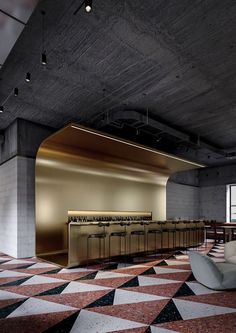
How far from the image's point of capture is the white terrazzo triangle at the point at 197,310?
9.86 ft

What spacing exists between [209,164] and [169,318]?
35.8 ft

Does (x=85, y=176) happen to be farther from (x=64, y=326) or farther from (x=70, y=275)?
(x=64, y=326)

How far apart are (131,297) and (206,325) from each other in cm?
118

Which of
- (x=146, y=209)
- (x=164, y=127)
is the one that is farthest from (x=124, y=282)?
(x=146, y=209)

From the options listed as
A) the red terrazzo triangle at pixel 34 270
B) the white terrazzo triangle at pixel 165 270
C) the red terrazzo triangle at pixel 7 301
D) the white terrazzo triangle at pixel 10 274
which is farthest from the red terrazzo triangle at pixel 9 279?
the white terrazzo triangle at pixel 165 270

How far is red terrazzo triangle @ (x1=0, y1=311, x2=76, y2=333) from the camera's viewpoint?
2.65m

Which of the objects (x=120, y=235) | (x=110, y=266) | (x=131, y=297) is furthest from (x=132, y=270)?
(x=131, y=297)

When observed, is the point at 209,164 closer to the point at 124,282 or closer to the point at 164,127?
the point at 164,127

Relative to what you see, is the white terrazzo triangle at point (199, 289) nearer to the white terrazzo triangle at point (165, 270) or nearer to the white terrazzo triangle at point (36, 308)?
the white terrazzo triangle at point (165, 270)

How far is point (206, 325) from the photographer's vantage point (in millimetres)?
2738

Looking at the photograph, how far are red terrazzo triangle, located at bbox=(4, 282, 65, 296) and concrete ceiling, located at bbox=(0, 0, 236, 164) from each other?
144 inches

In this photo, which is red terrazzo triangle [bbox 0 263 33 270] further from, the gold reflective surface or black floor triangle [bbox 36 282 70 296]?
black floor triangle [bbox 36 282 70 296]

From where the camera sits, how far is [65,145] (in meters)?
6.72

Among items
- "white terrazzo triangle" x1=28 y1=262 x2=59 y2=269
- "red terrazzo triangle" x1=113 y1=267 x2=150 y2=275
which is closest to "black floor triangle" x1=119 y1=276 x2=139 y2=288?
"red terrazzo triangle" x1=113 y1=267 x2=150 y2=275
